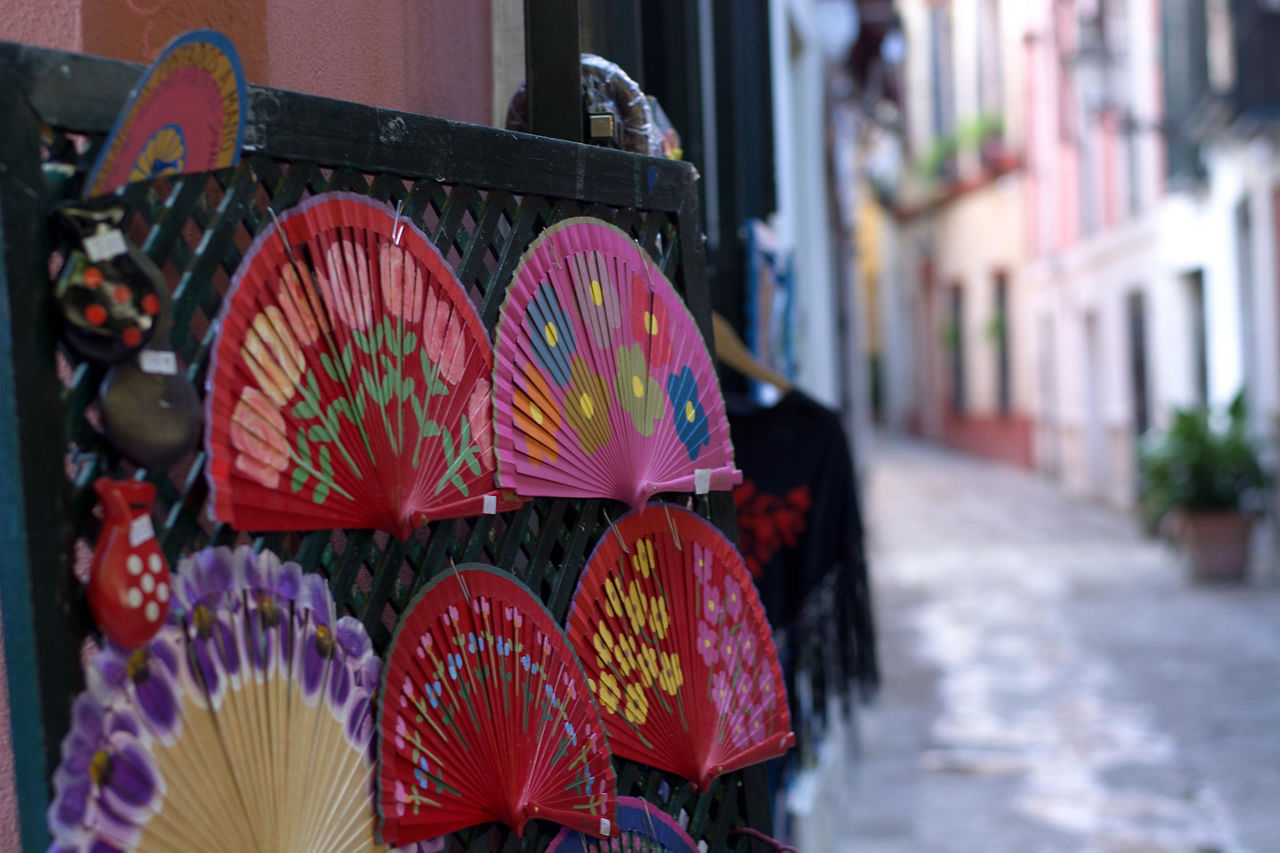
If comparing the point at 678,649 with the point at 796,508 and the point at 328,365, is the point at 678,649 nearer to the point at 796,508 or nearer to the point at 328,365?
the point at 328,365

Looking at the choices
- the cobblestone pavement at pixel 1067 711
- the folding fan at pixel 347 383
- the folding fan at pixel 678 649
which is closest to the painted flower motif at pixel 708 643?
the folding fan at pixel 678 649

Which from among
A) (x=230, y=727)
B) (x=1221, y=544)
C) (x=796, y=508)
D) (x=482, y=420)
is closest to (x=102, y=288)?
(x=230, y=727)

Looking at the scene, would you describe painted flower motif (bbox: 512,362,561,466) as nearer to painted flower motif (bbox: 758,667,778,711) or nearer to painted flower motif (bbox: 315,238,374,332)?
painted flower motif (bbox: 315,238,374,332)

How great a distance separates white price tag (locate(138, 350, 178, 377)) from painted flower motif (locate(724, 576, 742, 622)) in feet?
3.00

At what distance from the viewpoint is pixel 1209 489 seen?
34.4ft

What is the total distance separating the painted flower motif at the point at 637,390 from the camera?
1.80 meters

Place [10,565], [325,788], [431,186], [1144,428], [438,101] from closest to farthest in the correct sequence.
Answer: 1. [10,565]
2. [325,788]
3. [431,186]
4. [438,101]
5. [1144,428]

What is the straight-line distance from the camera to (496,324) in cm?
162

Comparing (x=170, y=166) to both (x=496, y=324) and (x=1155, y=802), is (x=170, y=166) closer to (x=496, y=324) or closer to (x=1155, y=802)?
(x=496, y=324)

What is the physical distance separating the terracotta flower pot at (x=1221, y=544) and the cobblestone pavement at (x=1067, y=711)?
0.20 metres

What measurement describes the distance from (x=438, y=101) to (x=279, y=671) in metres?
1.17

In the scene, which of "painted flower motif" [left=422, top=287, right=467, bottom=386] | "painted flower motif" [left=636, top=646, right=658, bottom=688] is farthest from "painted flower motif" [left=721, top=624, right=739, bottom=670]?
"painted flower motif" [left=422, top=287, right=467, bottom=386]

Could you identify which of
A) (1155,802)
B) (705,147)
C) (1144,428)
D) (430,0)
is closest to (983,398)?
(1144,428)

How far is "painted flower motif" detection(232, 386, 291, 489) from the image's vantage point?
1309 mm
